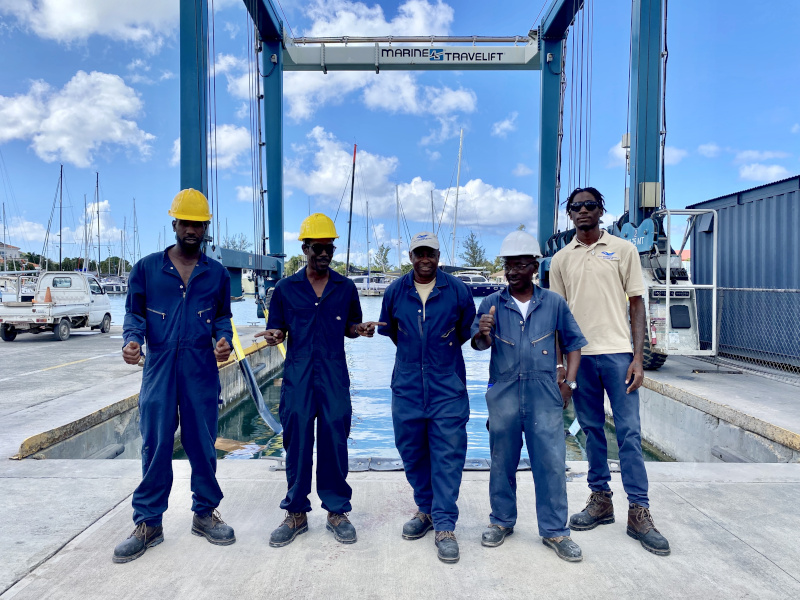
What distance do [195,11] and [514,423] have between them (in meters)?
8.88

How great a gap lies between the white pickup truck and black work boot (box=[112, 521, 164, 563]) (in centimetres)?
1469

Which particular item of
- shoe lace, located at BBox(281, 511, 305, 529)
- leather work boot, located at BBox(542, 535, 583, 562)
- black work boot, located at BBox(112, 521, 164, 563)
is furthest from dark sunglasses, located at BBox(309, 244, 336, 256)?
leather work boot, located at BBox(542, 535, 583, 562)

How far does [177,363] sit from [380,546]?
155 centimetres

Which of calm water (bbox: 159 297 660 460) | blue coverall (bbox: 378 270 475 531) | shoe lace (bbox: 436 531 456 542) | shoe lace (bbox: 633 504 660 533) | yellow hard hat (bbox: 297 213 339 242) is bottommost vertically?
calm water (bbox: 159 297 660 460)

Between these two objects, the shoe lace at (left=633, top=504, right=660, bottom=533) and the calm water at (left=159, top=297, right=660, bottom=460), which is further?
the calm water at (left=159, top=297, right=660, bottom=460)

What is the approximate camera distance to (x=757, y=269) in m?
10.5

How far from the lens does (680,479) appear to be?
4395 mm

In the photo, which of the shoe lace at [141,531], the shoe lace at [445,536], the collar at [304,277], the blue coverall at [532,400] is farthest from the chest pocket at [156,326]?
the shoe lace at [445,536]

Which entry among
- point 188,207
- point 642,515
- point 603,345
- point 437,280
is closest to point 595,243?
point 603,345

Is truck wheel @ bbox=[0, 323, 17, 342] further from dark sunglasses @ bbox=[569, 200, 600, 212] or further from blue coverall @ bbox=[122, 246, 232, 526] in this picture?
dark sunglasses @ bbox=[569, 200, 600, 212]

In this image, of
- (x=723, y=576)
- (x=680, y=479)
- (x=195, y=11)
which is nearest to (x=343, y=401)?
(x=723, y=576)

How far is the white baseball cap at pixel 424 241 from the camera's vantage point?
132 inches

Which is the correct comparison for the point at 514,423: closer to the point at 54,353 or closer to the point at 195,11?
Result: the point at 195,11

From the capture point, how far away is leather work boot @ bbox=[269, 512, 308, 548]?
10.8ft
